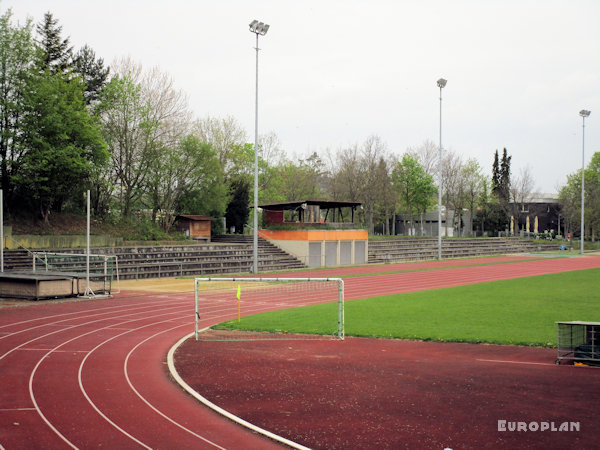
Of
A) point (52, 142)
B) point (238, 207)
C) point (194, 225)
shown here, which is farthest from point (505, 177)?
point (52, 142)

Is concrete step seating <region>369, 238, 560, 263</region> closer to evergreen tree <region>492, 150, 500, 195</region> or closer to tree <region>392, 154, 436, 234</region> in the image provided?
tree <region>392, 154, 436, 234</region>

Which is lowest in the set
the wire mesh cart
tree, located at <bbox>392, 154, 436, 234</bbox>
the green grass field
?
the green grass field

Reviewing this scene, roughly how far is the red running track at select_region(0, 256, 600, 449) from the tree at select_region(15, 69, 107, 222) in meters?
17.7

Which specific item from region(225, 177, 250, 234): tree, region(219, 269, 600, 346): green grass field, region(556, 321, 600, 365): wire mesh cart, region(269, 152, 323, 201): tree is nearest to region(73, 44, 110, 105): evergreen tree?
region(225, 177, 250, 234): tree

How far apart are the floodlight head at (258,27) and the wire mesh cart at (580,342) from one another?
28562 mm

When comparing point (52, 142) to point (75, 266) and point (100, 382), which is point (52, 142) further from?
point (100, 382)

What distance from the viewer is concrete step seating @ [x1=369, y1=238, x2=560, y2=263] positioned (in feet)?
165

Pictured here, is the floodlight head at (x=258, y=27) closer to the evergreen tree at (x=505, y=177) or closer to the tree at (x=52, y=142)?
the tree at (x=52, y=142)

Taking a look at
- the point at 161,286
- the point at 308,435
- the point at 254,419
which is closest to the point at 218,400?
the point at 254,419

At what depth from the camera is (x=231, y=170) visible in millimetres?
62375

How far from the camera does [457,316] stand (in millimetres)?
17688

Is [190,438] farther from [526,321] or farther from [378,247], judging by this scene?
[378,247]

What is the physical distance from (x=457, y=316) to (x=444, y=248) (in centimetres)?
3995

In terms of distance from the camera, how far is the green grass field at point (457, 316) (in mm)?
14930
